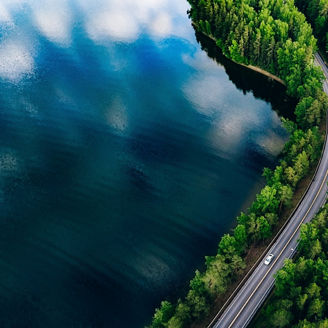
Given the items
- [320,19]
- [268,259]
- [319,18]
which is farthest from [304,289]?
[319,18]

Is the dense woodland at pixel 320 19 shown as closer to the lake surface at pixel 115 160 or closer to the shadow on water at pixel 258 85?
the shadow on water at pixel 258 85

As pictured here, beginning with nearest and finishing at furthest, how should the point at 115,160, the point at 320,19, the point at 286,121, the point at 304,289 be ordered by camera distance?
the point at 304,289 → the point at 115,160 → the point at 286,121 → the point at 320,19

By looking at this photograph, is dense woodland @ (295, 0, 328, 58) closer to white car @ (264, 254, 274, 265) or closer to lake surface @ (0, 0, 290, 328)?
lake surface @ (0, 0, 290, 328)

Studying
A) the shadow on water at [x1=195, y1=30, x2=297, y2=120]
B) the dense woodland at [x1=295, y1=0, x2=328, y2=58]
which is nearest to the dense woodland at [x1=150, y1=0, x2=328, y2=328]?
the shadow on water at [x1=195, y1=30, x2=297, y2=120]

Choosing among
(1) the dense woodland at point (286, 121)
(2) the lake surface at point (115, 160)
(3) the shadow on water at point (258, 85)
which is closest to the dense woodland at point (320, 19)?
(1) the dense woodland at point (286, 121)

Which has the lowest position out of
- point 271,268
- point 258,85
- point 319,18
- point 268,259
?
point 271,268

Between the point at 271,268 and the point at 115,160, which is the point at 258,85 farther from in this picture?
the point at 271,268
